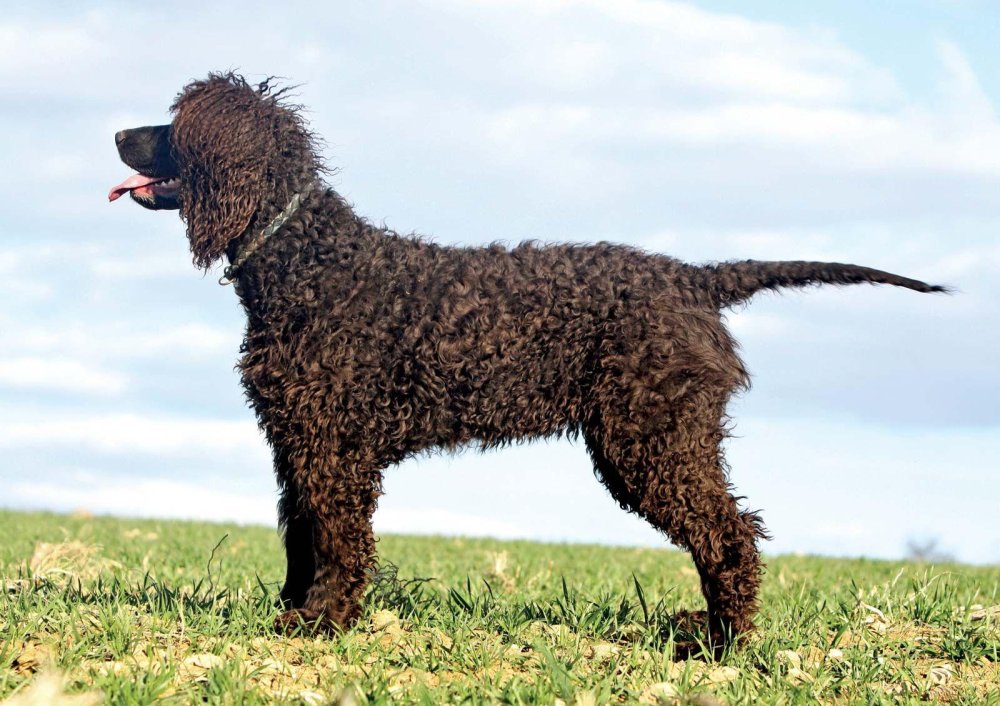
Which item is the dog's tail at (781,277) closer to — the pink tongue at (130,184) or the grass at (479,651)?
the grass at (479,651)

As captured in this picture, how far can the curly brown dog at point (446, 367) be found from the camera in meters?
5.98

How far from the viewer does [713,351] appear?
6.23 m

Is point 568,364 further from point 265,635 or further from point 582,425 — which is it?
point 265,635

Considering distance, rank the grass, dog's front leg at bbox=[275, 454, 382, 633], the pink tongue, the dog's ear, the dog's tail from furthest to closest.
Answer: the pink tongue, the dog's tail, the dog's ear, dog's front leg at bbox=[275, 454, 382, 633], the grass

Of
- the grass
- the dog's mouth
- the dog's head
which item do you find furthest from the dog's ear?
the grass

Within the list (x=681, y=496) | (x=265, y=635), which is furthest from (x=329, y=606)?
(x=681, y=496)

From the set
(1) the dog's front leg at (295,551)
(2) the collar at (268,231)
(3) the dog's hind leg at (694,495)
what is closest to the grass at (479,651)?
(1) the dog's front leg at (295,551)

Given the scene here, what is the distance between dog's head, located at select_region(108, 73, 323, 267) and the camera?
6312 millimetres

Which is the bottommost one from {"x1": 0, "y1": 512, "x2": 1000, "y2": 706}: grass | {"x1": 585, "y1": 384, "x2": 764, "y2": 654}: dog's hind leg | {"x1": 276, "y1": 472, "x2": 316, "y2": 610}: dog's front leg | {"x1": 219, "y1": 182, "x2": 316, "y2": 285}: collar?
{"x1": 0, "y1": 512, "x2": 1000, "y2": 706}: grass

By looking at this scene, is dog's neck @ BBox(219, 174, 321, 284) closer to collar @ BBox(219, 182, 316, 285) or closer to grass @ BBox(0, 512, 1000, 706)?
collar @ BBox(219, 182, 316, 285)

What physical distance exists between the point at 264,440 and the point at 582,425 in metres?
1.93

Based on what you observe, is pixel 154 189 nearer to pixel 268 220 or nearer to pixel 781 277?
pixel 268 220

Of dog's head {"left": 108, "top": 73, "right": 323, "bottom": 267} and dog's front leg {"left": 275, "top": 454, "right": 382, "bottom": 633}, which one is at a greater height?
dog's head {"left": 108, "top": 73, "right": 323, "bottom": 267}

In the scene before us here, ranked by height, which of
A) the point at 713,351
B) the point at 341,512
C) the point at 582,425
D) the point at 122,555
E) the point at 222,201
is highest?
the point at 222,201
